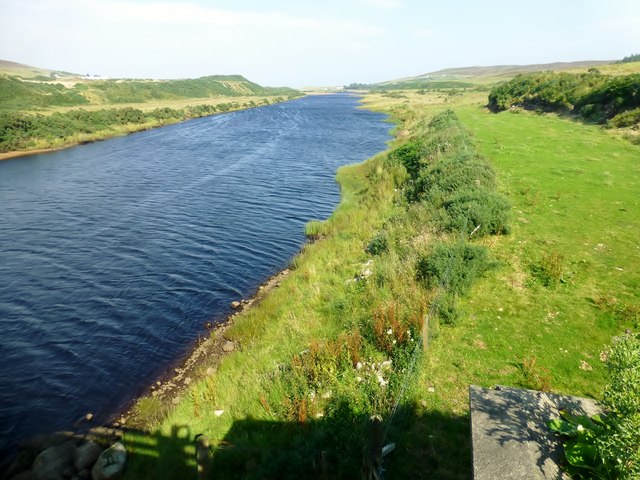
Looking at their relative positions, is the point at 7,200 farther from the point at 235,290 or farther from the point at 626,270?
the point at 626,270

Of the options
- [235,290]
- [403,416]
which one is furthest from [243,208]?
[403,416]

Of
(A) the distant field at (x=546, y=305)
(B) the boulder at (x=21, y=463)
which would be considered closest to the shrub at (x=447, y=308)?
(A) the distant field at (x=546, y=305)

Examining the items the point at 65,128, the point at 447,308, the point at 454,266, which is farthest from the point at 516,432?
the point at 65,128

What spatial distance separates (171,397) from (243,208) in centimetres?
1847

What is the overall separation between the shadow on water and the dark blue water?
14.1 feet

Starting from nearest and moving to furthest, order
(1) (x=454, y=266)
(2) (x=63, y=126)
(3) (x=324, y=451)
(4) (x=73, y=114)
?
1. (3) (x=324, y=451)
2. (1) (x=454, y=266)
3. (2) (x=63, y=126)
4. (4) (x=73, y=114)

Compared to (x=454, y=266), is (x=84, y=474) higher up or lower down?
lower down

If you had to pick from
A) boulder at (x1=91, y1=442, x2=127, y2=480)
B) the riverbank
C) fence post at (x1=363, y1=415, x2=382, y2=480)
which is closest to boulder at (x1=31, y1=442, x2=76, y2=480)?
boulder at (x1=91, y1=442, x2=127, y2=480)

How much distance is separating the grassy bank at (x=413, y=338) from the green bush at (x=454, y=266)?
0.18 feet

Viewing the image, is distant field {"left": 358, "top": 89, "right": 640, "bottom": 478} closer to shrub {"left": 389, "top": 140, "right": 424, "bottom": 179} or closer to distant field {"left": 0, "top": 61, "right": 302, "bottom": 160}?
shrub {"left": 389, "top": 140, "right": 424, "bottom": 179}

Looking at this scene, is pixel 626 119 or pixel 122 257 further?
pixel 626 119

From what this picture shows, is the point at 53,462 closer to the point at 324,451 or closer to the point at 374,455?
the point at 324,451

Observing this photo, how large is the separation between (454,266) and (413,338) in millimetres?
A: 3265

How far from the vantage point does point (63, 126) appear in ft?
192
